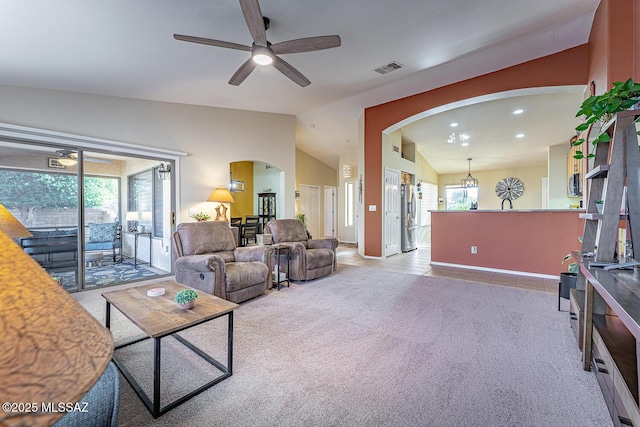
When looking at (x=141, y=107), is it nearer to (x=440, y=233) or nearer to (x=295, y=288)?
(x=295, y=288)

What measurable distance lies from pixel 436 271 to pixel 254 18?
454 cm

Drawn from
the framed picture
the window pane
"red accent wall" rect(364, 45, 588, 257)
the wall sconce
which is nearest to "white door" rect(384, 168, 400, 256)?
"red accent wall" rect(364, 45, 588, 257)

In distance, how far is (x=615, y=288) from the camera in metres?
1.35

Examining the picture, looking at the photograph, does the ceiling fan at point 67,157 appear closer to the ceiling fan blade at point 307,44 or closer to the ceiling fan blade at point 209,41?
the ceiling fan blade at point 209,41

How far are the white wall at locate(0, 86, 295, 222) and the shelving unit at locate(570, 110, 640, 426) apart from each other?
5170 millimetres

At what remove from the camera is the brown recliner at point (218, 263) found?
303cm

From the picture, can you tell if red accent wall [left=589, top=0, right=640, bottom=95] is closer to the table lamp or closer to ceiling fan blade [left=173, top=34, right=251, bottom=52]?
ceiling fan blade [left=173, top=34, right=251, bottom=52]

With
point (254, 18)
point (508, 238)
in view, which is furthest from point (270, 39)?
point (508, 238)

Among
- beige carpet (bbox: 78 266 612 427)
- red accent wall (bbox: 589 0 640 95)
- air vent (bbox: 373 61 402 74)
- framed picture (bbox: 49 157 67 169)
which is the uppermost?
air vent (bbox: 373 61 402 74)

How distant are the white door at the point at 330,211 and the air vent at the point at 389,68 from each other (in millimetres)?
5642

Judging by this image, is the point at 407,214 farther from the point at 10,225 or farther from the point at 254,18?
the point at 10,225

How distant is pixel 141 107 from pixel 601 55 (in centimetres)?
602

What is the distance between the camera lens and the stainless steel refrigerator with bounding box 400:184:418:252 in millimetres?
6945

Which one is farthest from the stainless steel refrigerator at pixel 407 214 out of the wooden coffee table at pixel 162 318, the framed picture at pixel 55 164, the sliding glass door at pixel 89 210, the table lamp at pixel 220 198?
the framed picture at pixel 55 164
